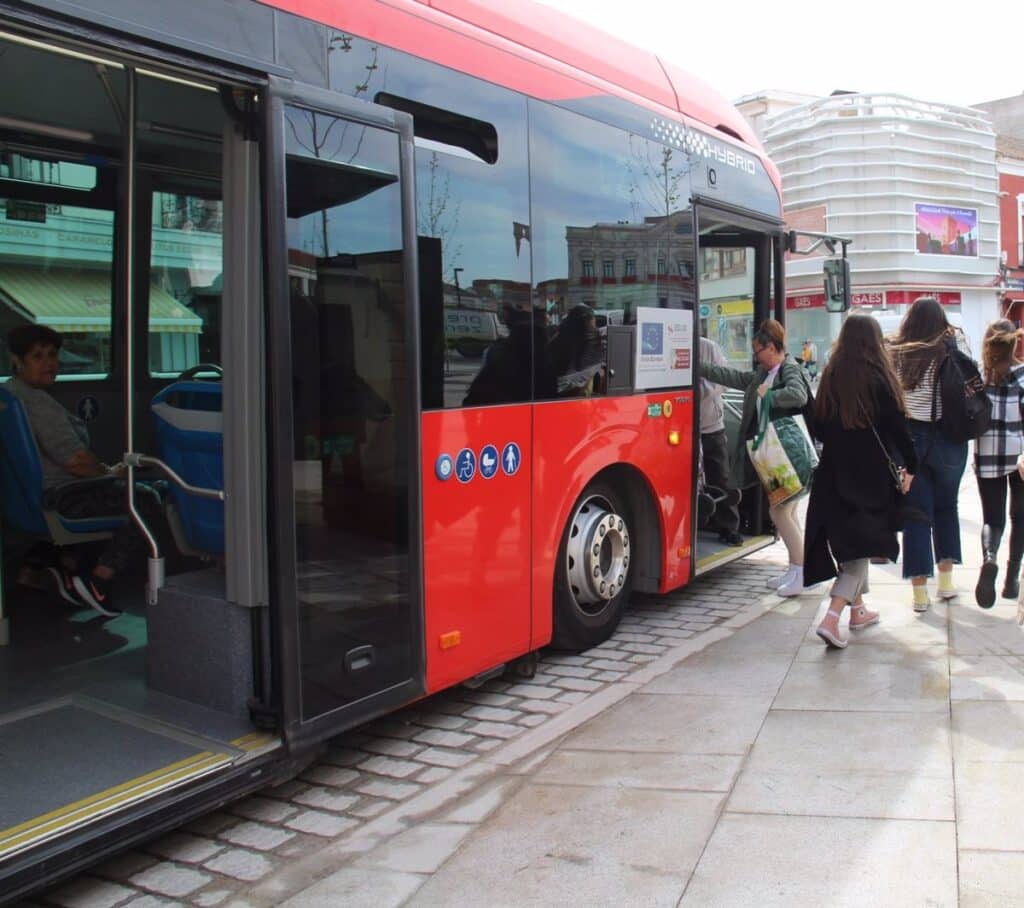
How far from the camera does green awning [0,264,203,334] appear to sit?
654 centimetres

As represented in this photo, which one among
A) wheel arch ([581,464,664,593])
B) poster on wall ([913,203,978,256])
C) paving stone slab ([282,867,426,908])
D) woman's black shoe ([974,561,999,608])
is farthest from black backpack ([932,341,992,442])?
poster on wall ([913,203,978,256])

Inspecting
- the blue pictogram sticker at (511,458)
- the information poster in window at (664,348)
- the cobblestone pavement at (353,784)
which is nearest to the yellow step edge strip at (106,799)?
the cobblestone pavement at (353,784)

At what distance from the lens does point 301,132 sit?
3809 mm

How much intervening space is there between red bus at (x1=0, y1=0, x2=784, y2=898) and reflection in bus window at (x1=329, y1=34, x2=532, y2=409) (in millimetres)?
16

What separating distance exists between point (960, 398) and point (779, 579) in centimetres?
199

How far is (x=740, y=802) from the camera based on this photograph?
3922mm

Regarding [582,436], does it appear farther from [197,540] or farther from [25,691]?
[25,691]

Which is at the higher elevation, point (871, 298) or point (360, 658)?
point (871, 298)

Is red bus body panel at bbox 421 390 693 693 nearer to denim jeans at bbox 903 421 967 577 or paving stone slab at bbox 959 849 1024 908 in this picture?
denim jeans at bbox 903 421 967 577

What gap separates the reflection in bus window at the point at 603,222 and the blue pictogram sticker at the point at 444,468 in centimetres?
97

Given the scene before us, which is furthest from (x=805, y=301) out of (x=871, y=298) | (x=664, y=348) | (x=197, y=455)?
(x=197, y=455)

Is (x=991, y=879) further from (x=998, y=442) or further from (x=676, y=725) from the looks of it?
(x=998, y=442)

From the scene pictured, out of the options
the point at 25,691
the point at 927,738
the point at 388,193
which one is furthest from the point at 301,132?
Result: the point at 927,738

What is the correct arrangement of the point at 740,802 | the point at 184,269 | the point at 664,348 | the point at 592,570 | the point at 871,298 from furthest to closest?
the point at 871,298
the point at 184,269
the point at 664,348
the point at 592,570
the point at 740,802
